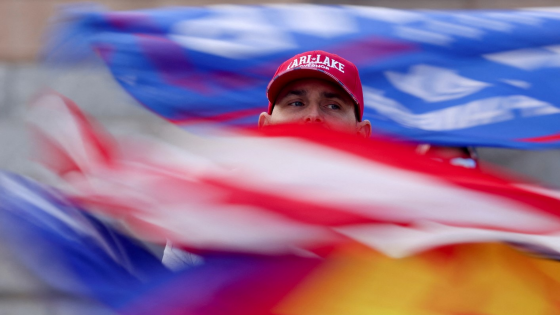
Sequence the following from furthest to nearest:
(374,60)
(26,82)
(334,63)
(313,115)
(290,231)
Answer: (26,82)
(374,60)
(334,63)
(313,115)
(290,231)

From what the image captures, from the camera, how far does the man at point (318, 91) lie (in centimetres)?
202

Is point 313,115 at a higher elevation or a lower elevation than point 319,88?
lower

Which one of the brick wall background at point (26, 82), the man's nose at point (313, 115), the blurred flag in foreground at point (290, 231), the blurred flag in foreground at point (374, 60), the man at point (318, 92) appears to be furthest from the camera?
the brick wall background at point (26, 82)

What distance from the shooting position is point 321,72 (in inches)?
79.4

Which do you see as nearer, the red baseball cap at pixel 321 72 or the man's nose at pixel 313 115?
the man's nose at pixel 313 115

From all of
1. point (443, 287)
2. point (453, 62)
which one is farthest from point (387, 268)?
point (453, 62)

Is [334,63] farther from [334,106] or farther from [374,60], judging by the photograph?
[374,60]

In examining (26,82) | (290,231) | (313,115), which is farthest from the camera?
(26,82)

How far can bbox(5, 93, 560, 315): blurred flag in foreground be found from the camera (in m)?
1.28

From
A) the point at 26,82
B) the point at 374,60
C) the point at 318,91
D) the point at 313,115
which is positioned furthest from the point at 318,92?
the point at 26,82

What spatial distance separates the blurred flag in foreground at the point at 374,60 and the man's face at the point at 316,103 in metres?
0.49

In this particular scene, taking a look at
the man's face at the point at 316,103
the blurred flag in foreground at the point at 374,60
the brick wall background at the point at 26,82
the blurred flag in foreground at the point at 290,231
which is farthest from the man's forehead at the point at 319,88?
the brick wall background at the point at 26,82

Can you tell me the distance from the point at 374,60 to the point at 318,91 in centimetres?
76

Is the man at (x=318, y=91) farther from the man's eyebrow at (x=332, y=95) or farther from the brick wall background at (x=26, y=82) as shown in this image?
the brick wall background at (x=26, y=82)
